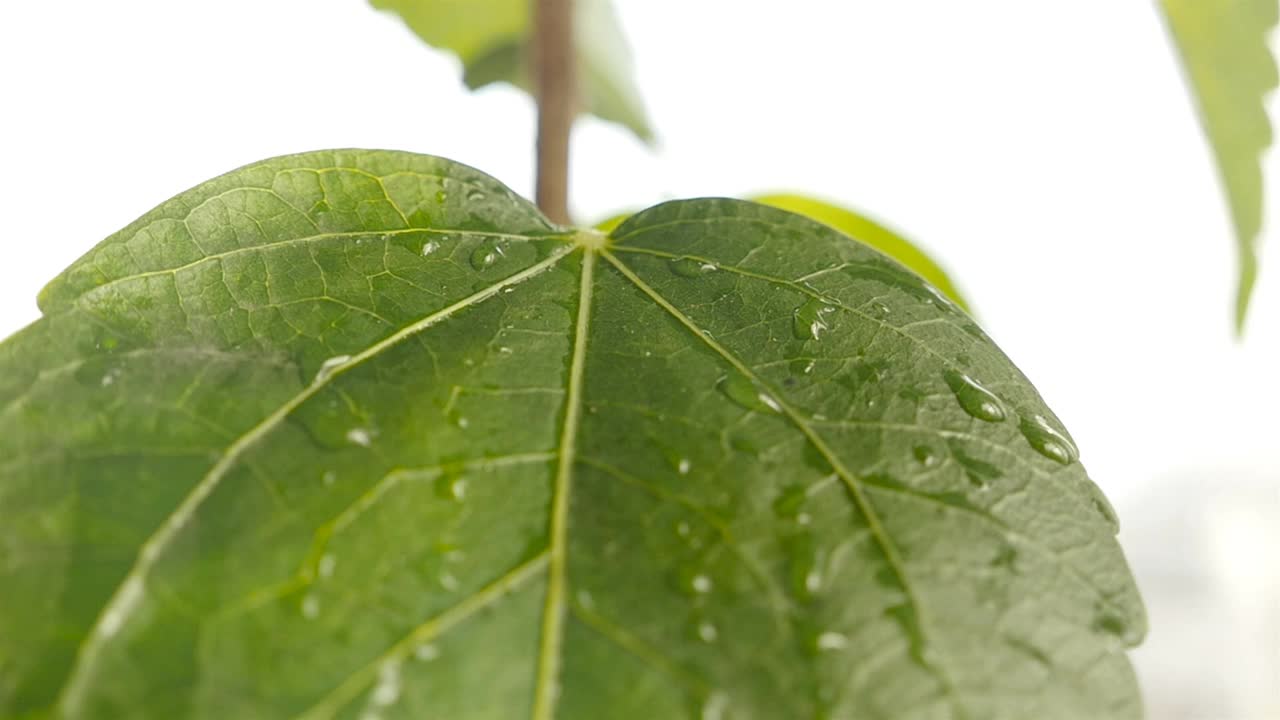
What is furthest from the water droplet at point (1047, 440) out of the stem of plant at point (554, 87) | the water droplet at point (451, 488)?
the stem of plant at point (554, 87)

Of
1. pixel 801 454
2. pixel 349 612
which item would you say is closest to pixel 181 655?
pixel 349 612

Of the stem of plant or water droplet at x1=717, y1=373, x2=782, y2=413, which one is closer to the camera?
water droplet at x1=717, y1=373, x2=782, y2=413

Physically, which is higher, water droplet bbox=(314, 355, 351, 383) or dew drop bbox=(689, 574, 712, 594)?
water droplet bbox=(314, 355, 351, 383)

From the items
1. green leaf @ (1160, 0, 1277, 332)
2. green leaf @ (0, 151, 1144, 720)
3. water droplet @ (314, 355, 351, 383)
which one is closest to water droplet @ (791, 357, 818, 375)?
green leaf @ (0, 151, 1144, 720)

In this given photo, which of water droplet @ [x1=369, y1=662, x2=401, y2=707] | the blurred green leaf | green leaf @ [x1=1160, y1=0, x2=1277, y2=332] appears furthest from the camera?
the blurred green leaf

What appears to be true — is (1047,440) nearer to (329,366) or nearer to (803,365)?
(803,365)

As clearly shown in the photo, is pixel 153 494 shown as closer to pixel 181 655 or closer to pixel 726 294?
pixel 181 655

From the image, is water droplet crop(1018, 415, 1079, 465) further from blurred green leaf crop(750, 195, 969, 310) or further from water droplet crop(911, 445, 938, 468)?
blurred green leaf crop(750, 195, 969, 310)
